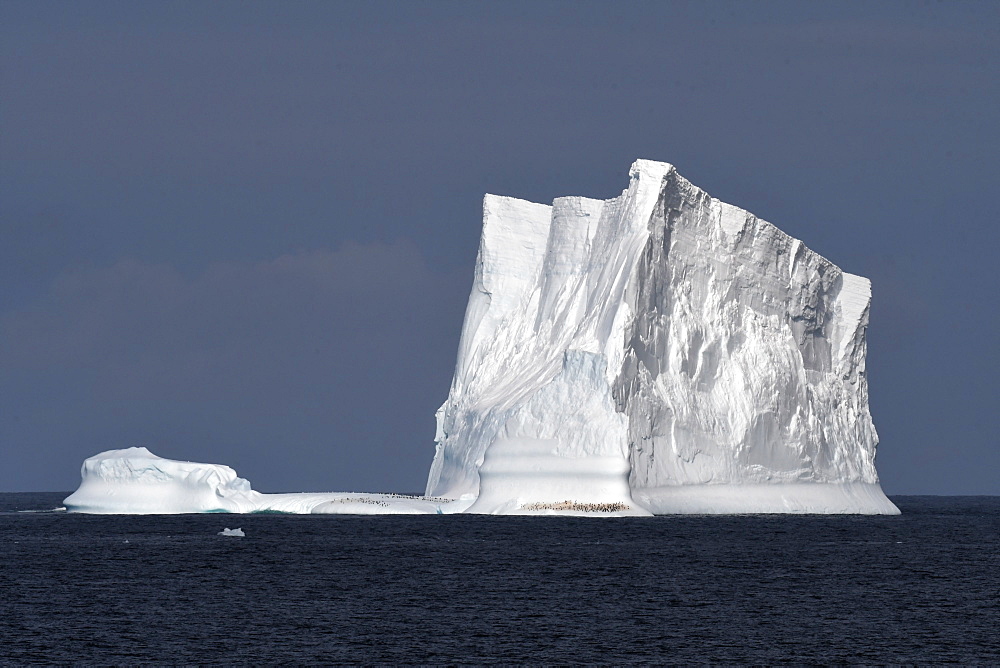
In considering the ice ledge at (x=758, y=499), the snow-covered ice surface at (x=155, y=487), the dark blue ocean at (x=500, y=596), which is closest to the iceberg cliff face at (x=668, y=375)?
the ice ledge at (x=758, y=499)

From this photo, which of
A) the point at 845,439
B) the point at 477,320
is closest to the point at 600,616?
the point at 845,439

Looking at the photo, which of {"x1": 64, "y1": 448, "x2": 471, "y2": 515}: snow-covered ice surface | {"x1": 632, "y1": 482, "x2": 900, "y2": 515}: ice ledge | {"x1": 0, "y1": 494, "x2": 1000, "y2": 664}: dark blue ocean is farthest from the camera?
{"x1": 64, "y1": 448, "x2": 471, "y2": 515}: snow-covered ice surface

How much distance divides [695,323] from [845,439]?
7.78 metres

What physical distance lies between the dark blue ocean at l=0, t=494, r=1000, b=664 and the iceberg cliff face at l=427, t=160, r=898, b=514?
2612 millimetres

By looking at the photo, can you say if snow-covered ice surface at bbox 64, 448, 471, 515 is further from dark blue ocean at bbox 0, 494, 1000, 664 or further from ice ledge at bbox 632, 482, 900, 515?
ice ledge at bbox 632, 482, 900, 515

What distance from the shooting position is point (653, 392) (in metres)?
57.2

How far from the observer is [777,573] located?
128 ft

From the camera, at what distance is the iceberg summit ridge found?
53.0 m

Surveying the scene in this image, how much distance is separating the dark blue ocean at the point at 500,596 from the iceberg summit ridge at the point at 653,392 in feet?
9.03

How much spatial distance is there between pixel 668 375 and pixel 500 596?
25166mm

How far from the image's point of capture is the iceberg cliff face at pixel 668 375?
52.9 m

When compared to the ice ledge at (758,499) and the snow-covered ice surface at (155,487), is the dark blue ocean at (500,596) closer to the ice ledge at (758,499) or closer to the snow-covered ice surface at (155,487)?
the ice ledge at (758,499)

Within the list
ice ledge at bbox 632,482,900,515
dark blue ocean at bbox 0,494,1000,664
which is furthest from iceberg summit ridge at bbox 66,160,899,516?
dark blue ocean at bbox 0,494,1000,664

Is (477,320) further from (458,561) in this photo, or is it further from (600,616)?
(600,616)
